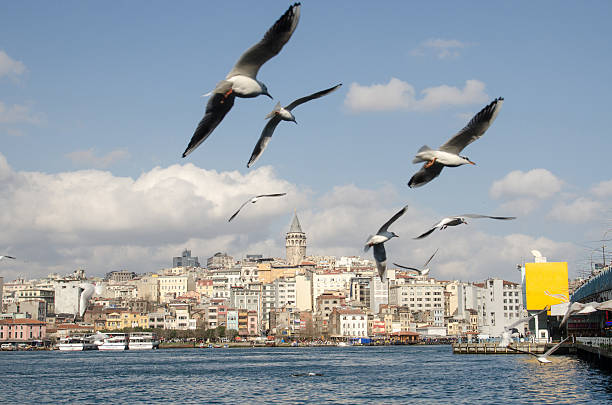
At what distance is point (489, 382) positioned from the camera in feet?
111

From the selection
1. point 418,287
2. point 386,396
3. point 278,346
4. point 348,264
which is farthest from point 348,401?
point 348,264

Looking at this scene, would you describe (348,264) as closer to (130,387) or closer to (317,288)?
(317,288)

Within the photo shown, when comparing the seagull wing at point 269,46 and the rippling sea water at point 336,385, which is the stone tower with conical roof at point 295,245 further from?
the seagull wing at point 269,46

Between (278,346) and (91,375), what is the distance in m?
68.5

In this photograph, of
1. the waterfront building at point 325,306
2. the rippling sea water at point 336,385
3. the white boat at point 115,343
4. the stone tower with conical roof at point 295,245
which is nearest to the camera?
the rippling sea water at point 336,385

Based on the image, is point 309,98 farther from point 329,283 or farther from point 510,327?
point 329,283

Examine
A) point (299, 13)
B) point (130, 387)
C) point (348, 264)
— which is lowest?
point (130, 387)

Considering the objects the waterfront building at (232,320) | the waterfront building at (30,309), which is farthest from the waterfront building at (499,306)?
the waterfront building at (30,309)

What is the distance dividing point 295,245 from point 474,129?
569 ft

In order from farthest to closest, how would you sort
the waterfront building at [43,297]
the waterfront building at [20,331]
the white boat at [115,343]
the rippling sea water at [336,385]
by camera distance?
1. the waterfront building at [43,297]
2. the waterfront building at [20,331]
3. the white boat at [115,343]
4. the rippling sea water at [336,385]

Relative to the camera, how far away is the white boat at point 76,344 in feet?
320

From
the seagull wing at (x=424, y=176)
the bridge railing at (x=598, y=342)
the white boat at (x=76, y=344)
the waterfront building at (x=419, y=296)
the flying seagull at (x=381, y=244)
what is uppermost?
the waterfront building at (x=419, y=296)

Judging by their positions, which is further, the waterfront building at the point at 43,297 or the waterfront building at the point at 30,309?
the waterfront building at the point at 43,297

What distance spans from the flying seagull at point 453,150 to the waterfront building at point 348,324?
10753 cm
